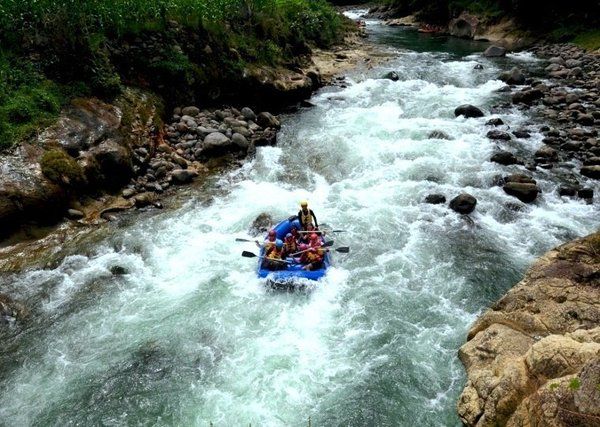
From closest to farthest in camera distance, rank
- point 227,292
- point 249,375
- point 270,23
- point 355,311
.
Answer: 1. point 249,375
2. point 355,311
3. point 227,292
4. point 270,23

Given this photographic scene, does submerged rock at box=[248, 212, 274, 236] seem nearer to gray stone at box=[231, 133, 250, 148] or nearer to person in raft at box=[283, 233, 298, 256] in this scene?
person in raft at box=[283, 233, 298, 256]

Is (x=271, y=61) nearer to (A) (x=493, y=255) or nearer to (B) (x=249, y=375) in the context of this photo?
(A) (x=493, y=255)

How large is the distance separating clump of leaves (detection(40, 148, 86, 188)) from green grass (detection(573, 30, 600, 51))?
25466 millimetres

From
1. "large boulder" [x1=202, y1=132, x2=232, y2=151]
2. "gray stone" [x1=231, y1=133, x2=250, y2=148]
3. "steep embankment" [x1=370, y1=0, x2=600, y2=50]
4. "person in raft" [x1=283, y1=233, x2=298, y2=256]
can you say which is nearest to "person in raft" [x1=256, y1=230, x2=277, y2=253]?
"person in raft" [x1=283, y1=233, x2=298, y2=256]

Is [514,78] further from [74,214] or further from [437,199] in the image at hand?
[74,214]

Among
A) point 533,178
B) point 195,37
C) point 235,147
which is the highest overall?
point 195,37

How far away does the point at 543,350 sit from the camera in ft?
16.5

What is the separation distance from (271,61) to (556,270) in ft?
50.9

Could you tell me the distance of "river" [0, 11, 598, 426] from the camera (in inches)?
268

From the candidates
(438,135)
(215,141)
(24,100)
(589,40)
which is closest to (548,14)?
(589,40)

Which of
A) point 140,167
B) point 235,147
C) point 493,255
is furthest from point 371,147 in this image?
point 140,167

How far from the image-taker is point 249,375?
23.5ft

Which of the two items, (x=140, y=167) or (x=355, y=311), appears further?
(x=140, y=167)

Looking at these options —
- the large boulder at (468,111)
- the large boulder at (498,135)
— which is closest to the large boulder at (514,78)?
the large boulder at (468,111)
